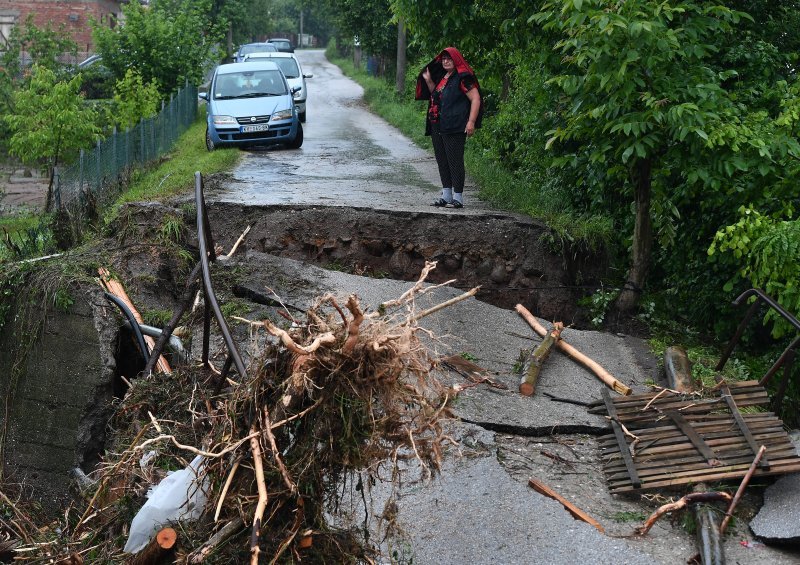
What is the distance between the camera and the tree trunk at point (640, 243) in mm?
9789

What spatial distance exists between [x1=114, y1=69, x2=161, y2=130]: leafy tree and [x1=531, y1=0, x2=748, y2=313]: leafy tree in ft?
38.5

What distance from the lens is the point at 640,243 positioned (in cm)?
1009

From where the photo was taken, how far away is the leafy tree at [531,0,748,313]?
26.7 feet

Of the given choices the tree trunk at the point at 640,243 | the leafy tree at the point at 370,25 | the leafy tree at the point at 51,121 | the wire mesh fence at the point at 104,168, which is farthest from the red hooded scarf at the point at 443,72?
the leafy tree at the point at 370,25

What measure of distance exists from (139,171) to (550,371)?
9.26 meters

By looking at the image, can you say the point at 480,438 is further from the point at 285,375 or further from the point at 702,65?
the point at 702,65

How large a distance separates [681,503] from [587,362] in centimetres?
247

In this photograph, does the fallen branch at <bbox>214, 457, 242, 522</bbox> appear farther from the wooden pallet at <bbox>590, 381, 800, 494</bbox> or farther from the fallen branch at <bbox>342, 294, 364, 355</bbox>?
the wooden pallet at <bbox>590, 381, 800, 494</bbox>

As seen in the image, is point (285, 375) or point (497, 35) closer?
point (285, 375)

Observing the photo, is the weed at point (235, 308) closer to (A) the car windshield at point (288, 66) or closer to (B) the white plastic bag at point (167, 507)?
(B) the white plastic bag at point (167, 507)

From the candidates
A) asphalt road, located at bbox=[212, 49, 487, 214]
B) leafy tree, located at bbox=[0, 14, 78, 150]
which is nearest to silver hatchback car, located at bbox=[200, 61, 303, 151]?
asphalt road, located at bbox=[212, 49, 487, 214]

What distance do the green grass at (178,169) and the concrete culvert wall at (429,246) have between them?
3.61 ft

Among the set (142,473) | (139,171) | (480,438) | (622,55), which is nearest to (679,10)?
(622,55)

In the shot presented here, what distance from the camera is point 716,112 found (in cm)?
845
